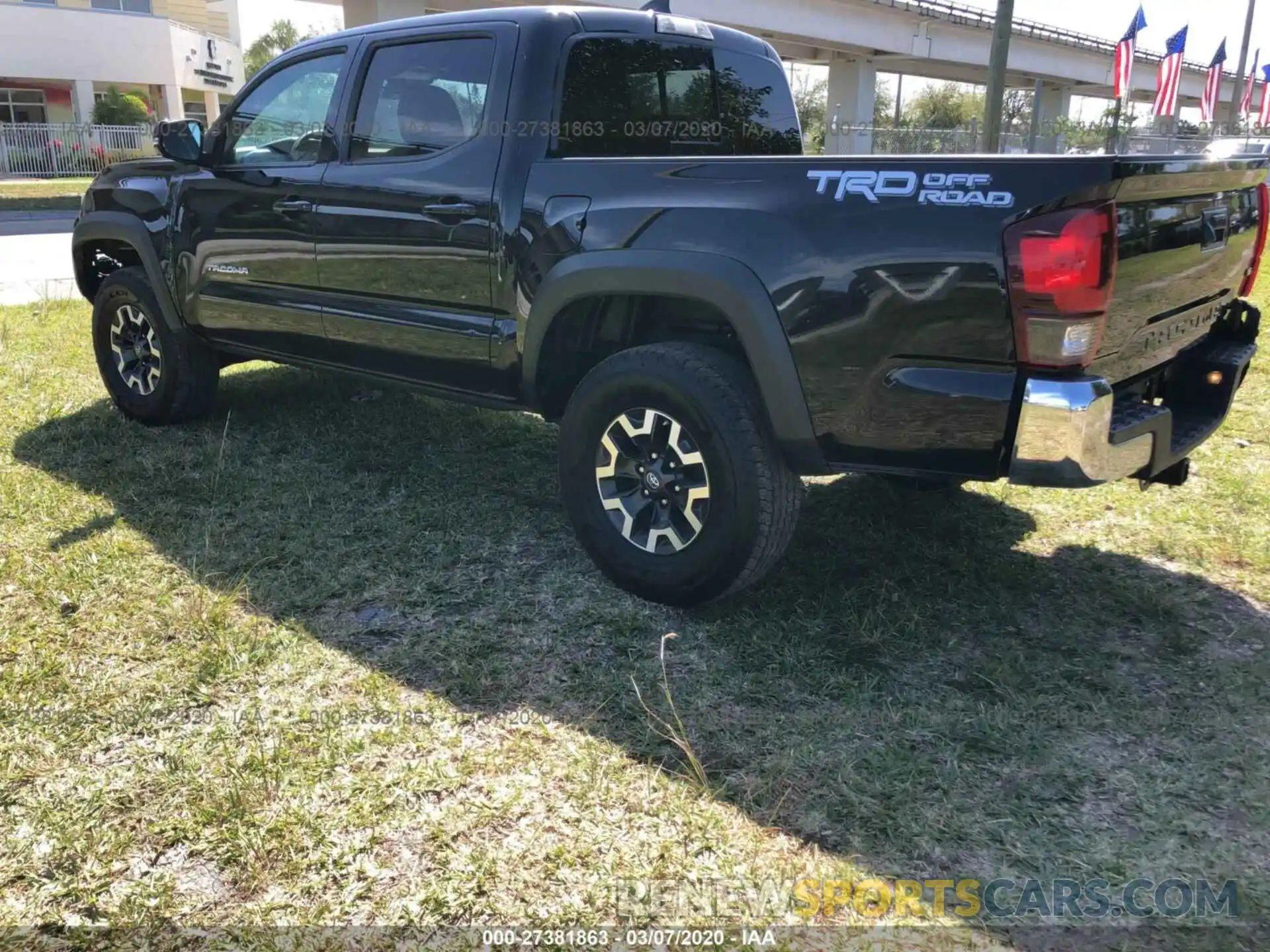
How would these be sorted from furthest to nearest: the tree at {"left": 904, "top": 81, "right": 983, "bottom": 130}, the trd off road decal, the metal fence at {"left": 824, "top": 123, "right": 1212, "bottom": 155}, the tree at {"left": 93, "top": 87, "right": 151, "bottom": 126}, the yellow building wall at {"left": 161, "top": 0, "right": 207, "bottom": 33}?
the tree at {"left": 904, "top": 81, "right": 983, "bottom": 130}
the yellow building wall at {"left": 161, "top": 0, "right": 207, "bottom": 33}
the tree at {"left": 93, "top": 87, "right": 151, "bottom": 126}
the metal fence at {"left": 824, "top": 123, "right": 1212, "bottom": 155}
the trd off road decal

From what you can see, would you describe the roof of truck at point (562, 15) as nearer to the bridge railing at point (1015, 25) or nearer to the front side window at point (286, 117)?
the front side window at point (286, 117)

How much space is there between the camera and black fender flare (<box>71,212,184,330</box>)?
5.09 meters

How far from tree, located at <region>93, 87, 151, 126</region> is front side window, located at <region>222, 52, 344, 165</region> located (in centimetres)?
3309

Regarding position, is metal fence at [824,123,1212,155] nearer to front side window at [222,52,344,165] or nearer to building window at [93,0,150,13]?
front side window at [222,52,344,165]

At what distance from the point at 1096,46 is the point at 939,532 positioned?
4902 centimetres

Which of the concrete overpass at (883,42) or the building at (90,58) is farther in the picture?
the building at (90,58)

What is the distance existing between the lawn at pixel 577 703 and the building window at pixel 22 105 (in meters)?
39.5

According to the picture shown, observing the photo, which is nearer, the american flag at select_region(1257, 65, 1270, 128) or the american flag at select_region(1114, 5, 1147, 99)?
the american flag at select_region(1114, 5, 1147, 99)

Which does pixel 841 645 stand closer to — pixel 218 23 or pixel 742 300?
pixel 742 300

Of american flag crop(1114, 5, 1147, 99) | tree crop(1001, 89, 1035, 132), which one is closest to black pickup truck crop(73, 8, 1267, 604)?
american flag crop(1114, 5, 1147, 99)

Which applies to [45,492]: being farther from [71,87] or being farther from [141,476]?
[71,87]

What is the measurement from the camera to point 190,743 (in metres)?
2.77

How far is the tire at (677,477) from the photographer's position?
3197 millimetres

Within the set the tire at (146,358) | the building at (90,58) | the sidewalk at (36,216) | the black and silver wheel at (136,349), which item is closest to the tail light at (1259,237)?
the tire at (146,358)
